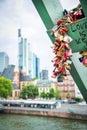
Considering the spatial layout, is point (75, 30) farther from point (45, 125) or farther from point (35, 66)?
point (35, 66)

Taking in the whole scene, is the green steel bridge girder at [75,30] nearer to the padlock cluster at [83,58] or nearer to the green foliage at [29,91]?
the padlock cluster at [83,58]

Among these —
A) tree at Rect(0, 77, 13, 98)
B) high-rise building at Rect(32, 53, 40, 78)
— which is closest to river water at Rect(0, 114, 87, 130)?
tree at Rect(0, 77, 13, 98)

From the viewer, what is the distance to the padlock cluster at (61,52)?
4.61ft

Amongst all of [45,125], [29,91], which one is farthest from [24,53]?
[45,125]

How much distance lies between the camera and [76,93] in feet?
175

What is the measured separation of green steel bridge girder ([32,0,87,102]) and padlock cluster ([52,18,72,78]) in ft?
0.15

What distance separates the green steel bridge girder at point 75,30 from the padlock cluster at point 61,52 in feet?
0.15

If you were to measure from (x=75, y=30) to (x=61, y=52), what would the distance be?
0.14m

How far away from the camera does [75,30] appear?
1472 millimetres

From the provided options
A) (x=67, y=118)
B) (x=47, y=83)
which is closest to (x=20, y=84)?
(x=47, y=83)

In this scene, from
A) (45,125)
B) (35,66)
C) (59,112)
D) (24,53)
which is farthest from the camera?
(35,66)

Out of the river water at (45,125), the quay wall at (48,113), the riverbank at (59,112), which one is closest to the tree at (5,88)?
the riverbank at (59,112)

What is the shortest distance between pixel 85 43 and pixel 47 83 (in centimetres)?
6213

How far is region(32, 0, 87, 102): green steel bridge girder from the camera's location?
4.70 ft
